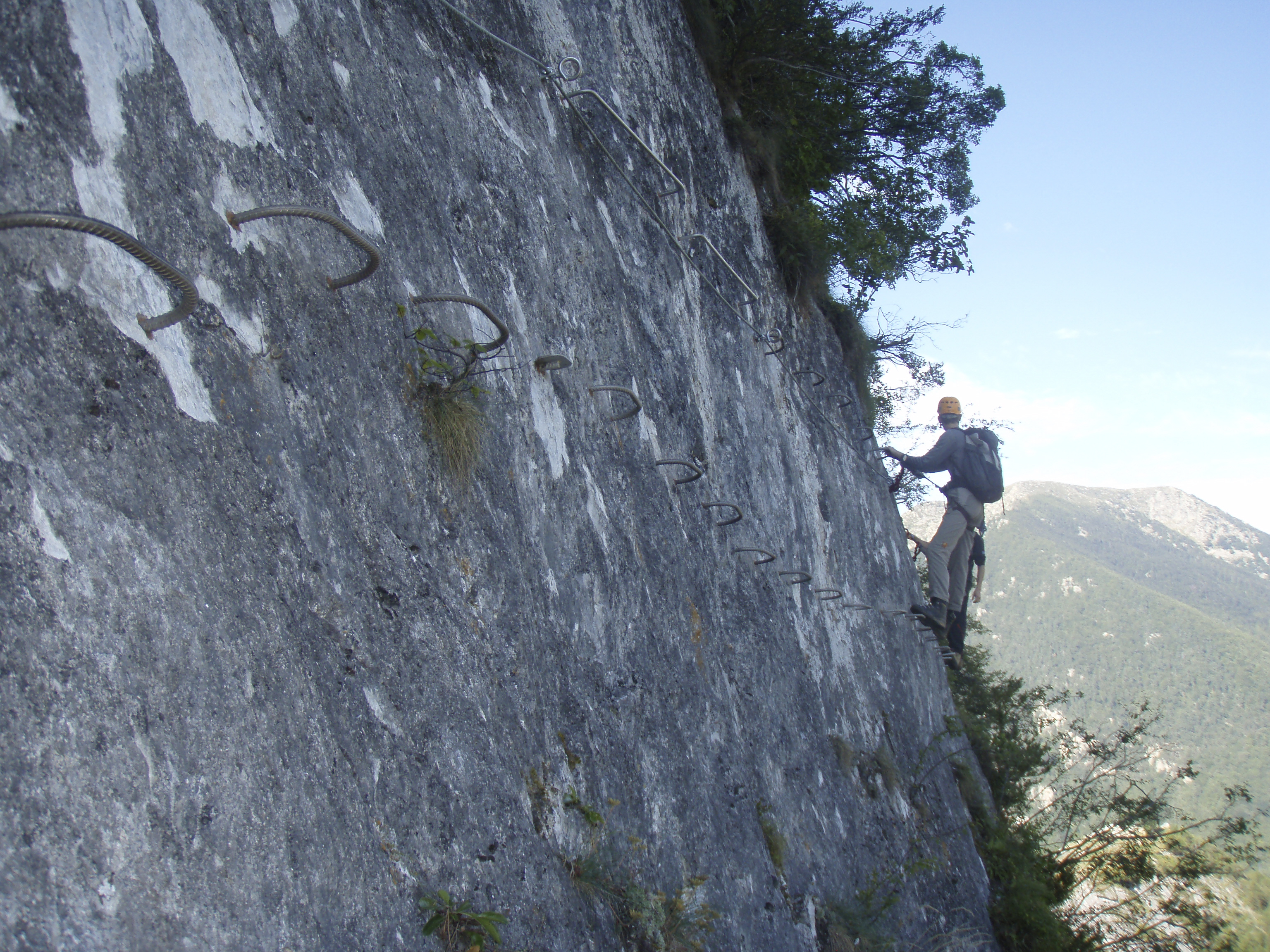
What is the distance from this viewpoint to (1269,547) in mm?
194000

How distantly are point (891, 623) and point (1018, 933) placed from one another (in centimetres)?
306

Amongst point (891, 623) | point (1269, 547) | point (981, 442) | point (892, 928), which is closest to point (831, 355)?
point (981, 442)

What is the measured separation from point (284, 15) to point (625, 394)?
7.32 ft

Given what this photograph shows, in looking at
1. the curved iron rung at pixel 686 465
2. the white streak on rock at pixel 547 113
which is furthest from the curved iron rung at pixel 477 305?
the white streak on rock at pixel 547 113

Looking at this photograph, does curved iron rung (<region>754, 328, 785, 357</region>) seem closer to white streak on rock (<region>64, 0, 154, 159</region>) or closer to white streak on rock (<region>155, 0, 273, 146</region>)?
white streak on rock (<region>155, 0, 273, 146</region>)

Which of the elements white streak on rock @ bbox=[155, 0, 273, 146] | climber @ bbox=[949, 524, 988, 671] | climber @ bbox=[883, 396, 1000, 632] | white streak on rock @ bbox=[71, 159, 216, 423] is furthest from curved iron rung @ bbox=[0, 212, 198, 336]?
climber @ bbox=[949, 524, 988, 671]

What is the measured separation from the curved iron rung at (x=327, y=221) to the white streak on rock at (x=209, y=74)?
0.83ft

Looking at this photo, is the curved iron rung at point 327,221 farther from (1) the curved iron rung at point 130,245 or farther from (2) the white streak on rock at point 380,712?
(2) the white streak on rock at point 380,712

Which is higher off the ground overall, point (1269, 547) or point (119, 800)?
point (1269, 547)

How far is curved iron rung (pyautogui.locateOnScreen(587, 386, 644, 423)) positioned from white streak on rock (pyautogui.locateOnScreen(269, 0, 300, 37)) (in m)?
1.70

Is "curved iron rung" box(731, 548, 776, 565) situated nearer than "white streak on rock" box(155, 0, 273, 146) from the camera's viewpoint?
No

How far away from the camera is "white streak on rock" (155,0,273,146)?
2.55 metres

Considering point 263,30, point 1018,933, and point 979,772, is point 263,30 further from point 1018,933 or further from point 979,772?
point 979,772

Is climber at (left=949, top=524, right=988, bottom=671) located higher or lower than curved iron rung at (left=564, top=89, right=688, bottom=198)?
lower
